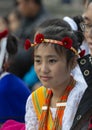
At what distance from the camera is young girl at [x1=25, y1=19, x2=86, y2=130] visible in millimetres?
3584

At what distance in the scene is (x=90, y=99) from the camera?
11.3 ft

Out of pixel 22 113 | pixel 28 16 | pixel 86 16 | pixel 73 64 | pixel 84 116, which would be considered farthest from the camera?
pixel 28 16

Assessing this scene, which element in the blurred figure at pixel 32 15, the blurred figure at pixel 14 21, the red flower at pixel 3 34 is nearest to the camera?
the red flower at pixel 3 34

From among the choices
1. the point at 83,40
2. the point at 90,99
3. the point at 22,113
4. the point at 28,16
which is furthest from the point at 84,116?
the point at 28,16

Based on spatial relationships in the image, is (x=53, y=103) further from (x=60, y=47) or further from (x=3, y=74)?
(x=3, y=74)

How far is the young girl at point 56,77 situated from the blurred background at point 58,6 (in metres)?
8.28

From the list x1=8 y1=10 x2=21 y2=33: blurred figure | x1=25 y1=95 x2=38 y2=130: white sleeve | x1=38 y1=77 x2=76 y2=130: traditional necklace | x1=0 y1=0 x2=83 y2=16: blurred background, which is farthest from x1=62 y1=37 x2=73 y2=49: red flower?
x1=0 y1=0 x2=83 y2=16: blurred background

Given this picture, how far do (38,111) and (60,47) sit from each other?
0.44 m

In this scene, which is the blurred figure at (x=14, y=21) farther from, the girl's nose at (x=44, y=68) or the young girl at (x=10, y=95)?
the girl's nose at (x=44, y=68)

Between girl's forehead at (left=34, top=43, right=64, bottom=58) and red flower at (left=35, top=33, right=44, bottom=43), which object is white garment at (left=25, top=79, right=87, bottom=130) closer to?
girl's forehead at (left=34, top=43, right=64, bottom=58)

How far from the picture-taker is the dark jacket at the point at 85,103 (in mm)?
3453

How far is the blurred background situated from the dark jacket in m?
8.47

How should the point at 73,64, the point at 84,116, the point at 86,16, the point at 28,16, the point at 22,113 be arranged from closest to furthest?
1. the point at 84,116
2. the point at 73,64
3. the point at 86,16
4. the point at 22,113
5. the point at 28,16

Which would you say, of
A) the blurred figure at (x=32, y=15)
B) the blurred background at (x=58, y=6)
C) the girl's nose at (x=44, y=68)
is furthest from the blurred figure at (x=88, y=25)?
the blurred background at (x=58, y=6)
